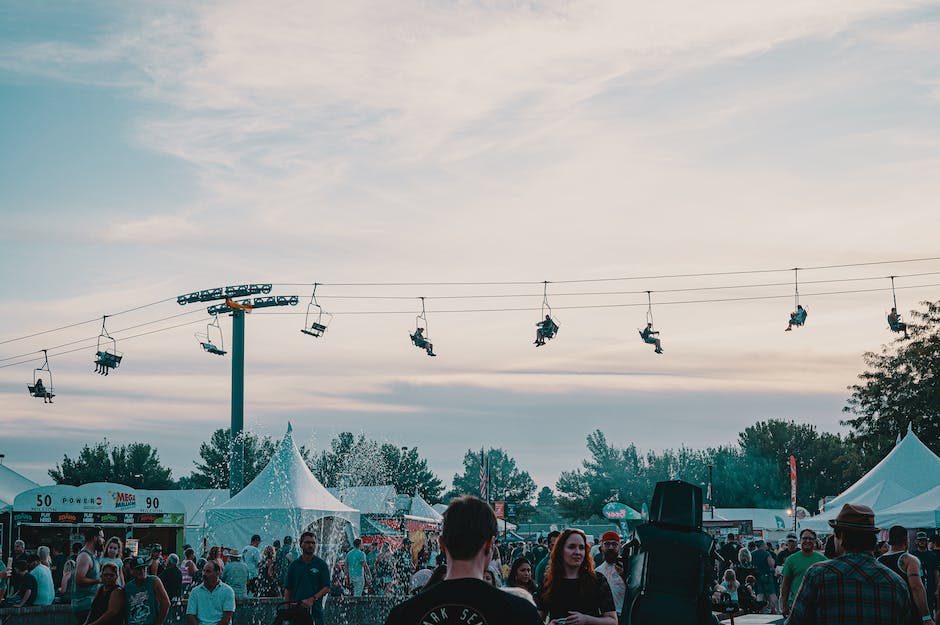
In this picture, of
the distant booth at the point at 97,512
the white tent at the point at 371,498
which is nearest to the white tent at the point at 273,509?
the distant booth at the point at 97,512

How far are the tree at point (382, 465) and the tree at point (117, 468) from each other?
54.0 feet

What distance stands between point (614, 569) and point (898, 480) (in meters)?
22.0

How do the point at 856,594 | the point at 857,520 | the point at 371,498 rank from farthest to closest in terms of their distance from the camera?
1. the point at 371,498
2. the point at 857,520
3. the point at 856,594

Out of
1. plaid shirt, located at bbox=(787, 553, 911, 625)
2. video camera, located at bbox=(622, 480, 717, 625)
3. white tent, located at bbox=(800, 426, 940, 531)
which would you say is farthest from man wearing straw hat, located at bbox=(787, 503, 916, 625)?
white tent, located at bbox=(800, 426, 940, 531)

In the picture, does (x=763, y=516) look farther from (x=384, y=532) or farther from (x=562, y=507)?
(x=562, y=507)

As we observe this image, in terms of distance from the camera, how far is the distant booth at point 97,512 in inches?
1146

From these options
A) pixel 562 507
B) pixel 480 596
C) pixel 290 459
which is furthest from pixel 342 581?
pixel 562 507

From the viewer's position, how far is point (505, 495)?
13812 centimetres

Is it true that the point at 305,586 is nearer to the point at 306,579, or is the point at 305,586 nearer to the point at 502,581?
the point at 306,579

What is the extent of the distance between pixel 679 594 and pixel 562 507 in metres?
102

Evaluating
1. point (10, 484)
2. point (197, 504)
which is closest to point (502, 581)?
point (10, 484)

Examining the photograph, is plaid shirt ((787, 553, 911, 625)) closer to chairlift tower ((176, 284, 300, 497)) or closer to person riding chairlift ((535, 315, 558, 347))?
person riding chairlift ((535, 315, 558, 347))

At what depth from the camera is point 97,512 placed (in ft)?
98.4

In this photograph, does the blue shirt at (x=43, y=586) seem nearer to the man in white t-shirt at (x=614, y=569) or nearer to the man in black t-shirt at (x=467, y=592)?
the man in white t-shirt at (x=614, y=569)
